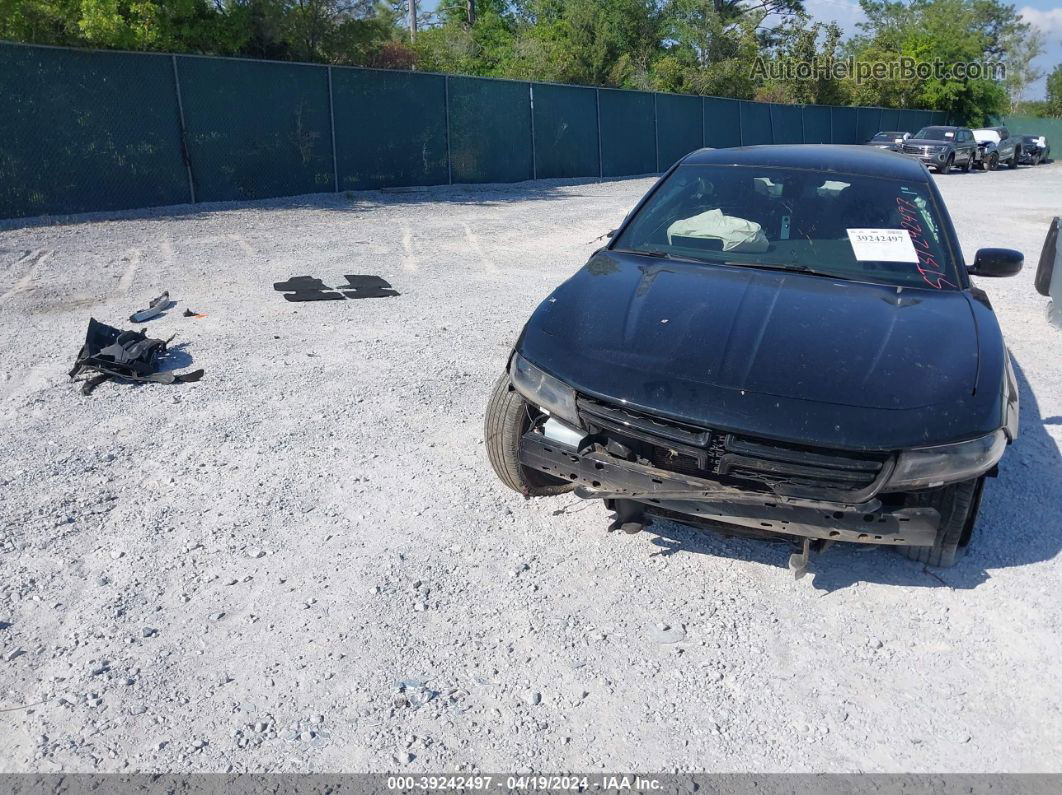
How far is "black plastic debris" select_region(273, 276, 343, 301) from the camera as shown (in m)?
7.95

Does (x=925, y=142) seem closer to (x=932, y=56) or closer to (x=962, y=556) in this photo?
(x=932, y=56)

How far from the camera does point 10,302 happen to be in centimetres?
770

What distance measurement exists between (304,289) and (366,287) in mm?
595

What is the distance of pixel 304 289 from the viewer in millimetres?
8273

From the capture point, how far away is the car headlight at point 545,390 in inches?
132

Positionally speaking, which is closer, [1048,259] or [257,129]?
[1048,259]

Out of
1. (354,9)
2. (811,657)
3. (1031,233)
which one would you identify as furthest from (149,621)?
(354,9)

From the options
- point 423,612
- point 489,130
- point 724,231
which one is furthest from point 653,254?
point 489,130

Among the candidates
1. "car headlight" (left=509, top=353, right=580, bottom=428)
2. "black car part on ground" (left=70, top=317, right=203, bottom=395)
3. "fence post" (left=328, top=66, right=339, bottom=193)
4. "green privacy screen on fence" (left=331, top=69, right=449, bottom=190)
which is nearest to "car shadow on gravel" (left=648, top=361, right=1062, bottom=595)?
"car headlight" (left=509, top=353, right=580, bottom=428)

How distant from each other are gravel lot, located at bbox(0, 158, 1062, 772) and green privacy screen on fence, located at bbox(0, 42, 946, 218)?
27.4 feet

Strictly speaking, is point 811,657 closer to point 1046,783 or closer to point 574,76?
point 1046,783

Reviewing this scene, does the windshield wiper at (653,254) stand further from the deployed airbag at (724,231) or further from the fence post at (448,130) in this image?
the fence post at (448,130)

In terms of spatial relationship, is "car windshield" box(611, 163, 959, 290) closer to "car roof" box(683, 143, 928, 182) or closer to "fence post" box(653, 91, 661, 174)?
"car roof" box(683, 143, 928, 182)

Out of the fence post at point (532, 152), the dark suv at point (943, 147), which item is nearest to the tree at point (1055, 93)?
the dark suv at point (943, 147)
